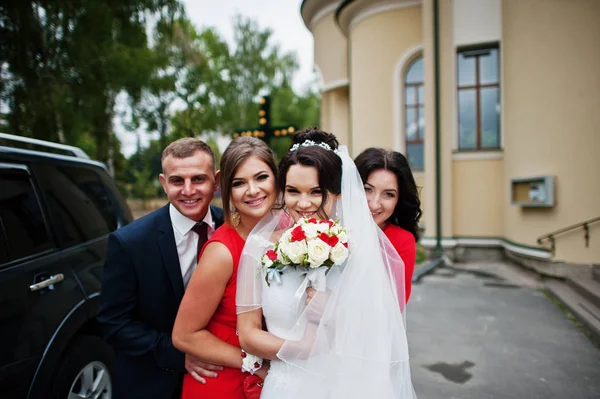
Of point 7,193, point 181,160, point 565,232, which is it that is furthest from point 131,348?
point 565,232

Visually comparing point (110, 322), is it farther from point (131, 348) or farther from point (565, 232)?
point (565, 232)

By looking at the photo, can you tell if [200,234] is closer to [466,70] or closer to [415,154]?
[466,70]

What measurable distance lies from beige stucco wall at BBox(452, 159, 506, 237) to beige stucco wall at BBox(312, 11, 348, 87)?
5.92 metres

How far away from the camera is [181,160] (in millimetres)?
2227

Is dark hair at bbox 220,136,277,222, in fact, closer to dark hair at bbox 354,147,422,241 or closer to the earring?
the earring

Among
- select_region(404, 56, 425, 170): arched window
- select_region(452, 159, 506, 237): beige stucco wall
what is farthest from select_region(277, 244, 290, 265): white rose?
select_region(404, 56, 425, 170): arched window

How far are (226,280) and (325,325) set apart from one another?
483mm

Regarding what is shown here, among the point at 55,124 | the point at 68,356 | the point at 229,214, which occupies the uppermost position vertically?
the point at 55,124

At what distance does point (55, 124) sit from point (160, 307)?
8.46 meters

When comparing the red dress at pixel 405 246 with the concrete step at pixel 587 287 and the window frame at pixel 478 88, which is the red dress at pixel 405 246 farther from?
the window frame at pixel 478 88

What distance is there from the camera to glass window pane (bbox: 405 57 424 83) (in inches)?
453

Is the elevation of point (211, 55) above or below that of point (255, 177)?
above

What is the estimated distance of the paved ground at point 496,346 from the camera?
157 inches

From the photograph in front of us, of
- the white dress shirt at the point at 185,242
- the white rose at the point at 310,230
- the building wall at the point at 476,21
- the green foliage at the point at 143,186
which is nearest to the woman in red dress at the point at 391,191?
the white rose at the point at 310,230
